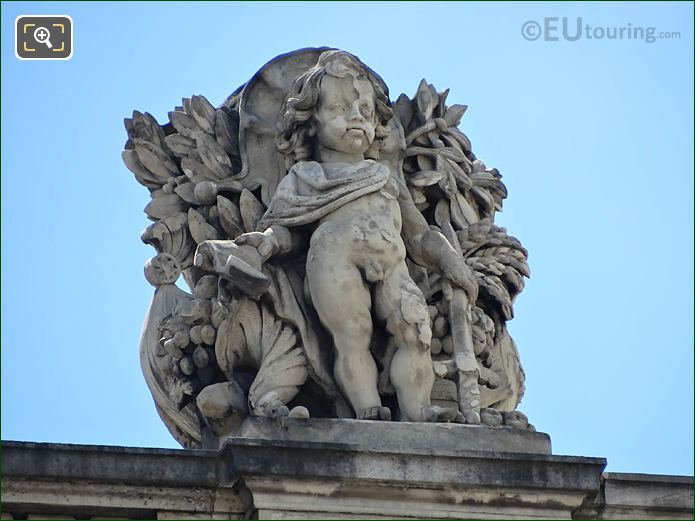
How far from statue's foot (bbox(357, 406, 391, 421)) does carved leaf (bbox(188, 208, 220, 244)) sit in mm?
2040

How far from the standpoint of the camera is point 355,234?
17109 mm

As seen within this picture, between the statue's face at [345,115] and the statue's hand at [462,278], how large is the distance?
111 cm

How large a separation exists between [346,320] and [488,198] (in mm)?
2111

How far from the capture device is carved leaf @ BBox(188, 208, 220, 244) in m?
17.9

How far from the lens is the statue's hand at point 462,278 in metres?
17.5

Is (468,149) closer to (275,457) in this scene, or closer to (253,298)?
(253,298)

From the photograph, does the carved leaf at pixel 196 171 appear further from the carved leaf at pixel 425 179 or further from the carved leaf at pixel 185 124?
the carved leaf at pixel 425 179

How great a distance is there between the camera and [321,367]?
17.0 m

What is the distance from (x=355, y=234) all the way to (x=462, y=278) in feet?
3.02

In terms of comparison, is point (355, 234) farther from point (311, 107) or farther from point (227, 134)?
point (227, 134)

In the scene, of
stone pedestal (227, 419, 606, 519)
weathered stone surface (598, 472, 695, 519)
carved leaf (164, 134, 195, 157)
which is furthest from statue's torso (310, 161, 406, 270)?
weathered stone surface (598, 472, 695, 519)

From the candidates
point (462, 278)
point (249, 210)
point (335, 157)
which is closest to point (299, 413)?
point (462, 278)

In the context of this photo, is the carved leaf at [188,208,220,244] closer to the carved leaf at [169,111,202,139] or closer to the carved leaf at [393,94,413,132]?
the carved leaf at [169,111,202,139]

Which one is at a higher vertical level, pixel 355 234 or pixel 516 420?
pixel 355 234
